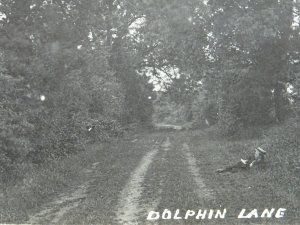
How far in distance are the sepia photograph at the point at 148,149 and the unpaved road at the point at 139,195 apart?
0.05 m

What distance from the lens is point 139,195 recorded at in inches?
507

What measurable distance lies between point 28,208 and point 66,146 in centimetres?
1171

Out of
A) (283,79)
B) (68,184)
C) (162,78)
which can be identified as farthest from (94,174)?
(162,78)

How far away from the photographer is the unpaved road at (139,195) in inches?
405

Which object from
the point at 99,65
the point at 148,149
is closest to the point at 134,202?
the point at 99,65

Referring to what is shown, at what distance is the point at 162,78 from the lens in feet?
161

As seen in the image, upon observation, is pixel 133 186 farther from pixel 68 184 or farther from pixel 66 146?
pixel 66 146

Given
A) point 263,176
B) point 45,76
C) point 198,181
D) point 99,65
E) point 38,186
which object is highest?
point 99,65

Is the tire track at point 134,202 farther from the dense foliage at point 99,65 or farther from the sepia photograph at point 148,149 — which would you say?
the dense foliage at point 99,65

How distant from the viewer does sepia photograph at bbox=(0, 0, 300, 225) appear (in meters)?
11.4

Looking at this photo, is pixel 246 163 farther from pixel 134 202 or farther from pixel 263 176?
pixel 134 202

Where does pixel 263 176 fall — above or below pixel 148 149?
below

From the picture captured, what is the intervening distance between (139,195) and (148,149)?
1346cm

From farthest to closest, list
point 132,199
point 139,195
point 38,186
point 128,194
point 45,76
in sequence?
1. point 45,76
2. point 38,186
3. point 128,194
4. point 139,195
5. point 132,199
